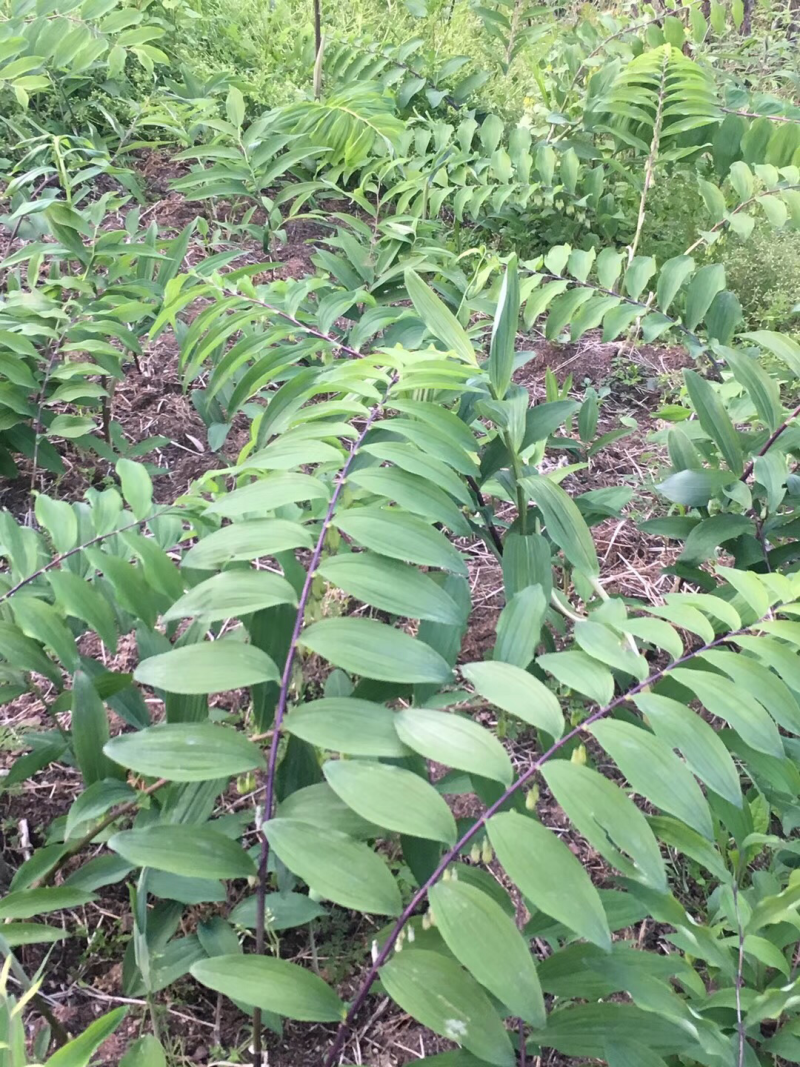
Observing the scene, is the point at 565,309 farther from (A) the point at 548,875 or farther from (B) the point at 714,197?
(A) the point at 548,875

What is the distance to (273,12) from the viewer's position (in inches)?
118

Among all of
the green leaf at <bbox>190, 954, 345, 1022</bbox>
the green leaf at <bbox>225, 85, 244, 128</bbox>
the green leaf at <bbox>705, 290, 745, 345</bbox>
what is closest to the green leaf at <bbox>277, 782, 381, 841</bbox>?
the green leaf at <bbox>190, 954, 345, 1022</bbox>

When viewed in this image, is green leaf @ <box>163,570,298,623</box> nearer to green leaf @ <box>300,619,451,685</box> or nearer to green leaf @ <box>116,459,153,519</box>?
green leaf @ <box>300,619,451,685</box>

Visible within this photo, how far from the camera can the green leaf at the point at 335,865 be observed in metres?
0.55

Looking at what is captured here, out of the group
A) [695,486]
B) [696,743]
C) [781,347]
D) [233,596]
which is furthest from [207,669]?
[781,347]

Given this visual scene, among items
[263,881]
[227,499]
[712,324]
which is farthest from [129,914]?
[712,324]

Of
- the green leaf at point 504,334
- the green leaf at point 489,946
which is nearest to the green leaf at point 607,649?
the green leaf at point 489,946

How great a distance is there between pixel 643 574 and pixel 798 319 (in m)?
1.22

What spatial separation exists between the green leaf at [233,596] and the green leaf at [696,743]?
12.6 inches

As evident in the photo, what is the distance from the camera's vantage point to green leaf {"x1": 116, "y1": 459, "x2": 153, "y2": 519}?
3.05 ft

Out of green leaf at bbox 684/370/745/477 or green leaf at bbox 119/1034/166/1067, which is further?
green leaf at bbox 684/370/745/477

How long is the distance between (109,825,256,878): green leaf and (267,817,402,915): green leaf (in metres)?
0.09

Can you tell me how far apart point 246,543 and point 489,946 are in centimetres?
38

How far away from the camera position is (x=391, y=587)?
0.65 meters
